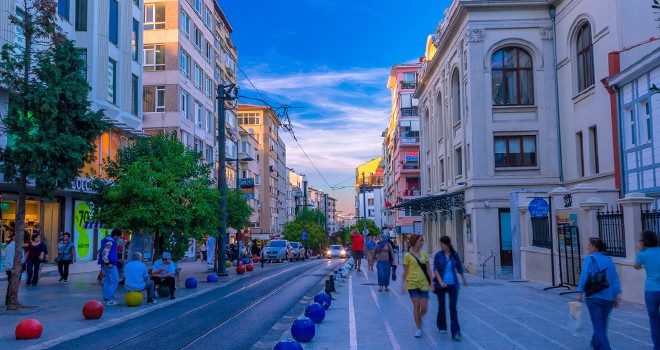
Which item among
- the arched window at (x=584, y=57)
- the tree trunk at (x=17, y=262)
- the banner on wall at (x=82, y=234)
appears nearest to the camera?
the tree trunk at (x=17, y=262)

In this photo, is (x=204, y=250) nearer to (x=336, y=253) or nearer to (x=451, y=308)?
(x=336, y=253)

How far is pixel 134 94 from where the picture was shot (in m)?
32.8

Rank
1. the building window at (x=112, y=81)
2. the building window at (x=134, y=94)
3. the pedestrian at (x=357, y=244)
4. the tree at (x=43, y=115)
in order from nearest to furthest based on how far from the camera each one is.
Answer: the tree at (x=43, y=115), the pedestrian at (x=357, y=244), the building window at (x=112, y=81), the building window at (x=134, y=94)

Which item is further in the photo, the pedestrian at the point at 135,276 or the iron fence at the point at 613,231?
the pedestrian at the point at 135,276

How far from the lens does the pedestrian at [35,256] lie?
21.1 metres

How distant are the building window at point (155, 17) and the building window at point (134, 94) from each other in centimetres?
962

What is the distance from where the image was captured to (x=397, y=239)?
284 feet

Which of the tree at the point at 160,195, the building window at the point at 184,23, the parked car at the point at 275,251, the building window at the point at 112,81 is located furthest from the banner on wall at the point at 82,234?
the parked car at the point at 275,251

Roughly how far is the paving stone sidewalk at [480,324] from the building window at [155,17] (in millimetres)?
29370

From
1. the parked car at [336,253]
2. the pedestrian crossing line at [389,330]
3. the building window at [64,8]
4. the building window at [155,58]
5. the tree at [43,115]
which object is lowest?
the parked car at [336,253]

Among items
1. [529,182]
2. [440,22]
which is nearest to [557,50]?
[529,182]

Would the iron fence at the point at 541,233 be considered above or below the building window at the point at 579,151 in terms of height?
below

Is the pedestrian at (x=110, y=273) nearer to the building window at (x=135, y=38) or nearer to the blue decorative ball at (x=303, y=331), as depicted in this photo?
the blue decorative ball at (x=303, y=331)

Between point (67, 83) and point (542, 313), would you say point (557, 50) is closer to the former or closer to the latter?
point (542, 313)
